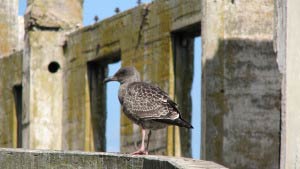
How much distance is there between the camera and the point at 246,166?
71.2 feet

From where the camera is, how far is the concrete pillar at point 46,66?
29.3 m

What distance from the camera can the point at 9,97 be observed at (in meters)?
32.7

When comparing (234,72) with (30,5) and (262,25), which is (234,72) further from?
(30,5)

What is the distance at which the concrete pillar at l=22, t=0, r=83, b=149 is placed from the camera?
96.3ft

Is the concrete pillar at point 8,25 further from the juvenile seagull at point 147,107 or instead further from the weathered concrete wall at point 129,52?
the juvenile seagull at point 147,107

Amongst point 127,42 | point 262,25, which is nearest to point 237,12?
point 262,25

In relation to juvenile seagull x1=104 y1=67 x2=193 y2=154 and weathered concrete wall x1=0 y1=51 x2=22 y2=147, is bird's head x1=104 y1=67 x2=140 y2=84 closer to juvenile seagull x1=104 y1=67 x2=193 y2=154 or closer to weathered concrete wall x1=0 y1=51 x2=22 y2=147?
juvenile seagull x1=104 y1=67 x2=193 y2=154

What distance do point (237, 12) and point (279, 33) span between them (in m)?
6.49

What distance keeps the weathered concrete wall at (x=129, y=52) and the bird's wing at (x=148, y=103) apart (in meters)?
7.85

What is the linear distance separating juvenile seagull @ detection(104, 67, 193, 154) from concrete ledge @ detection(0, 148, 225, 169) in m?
1.68

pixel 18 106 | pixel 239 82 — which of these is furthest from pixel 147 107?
pixel 18 106

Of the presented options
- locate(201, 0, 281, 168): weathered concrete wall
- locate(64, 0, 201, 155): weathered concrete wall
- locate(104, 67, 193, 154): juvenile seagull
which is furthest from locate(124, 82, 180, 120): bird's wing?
locate(64, 0, 201, 155): weathered concrete wall
